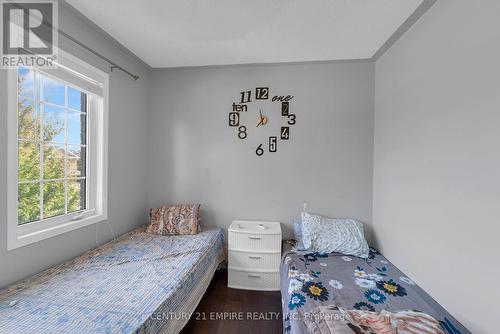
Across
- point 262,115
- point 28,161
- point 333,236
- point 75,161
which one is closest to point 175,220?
point 75,161

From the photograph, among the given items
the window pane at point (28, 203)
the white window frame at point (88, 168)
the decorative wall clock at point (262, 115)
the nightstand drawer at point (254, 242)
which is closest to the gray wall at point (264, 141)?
the decorative wall clock at point (262, 115)

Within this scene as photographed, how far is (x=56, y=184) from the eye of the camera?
1652 millimetres

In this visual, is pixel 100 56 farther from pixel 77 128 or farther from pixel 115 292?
pixel 115 292

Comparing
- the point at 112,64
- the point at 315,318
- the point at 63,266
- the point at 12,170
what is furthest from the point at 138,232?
the point at 315,318

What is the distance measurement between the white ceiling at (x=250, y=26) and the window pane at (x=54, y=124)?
2.62 ft

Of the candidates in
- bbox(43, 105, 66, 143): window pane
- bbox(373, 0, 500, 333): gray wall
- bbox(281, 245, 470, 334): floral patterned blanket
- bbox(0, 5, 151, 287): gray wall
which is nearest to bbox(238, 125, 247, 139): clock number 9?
bbox(0, 5, 151, 287): gray wall

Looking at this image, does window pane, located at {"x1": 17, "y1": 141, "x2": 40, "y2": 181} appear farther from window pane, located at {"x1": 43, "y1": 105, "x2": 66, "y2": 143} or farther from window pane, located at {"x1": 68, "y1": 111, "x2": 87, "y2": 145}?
window pane, located at {"x1": 68, "y1": 111, "x2": 87, "y2": 145}

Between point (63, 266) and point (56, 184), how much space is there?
2.07 ft

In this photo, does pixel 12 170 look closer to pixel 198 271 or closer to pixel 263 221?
pixel 198 271

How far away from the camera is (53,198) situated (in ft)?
5.32

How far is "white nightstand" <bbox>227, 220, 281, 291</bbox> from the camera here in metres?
2.14

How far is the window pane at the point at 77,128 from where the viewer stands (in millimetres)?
1764

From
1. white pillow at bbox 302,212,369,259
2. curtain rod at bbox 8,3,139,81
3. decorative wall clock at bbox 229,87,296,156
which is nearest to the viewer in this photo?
curtain rod at bbox 8,3,139,81

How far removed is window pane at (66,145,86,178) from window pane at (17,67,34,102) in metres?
0.45
